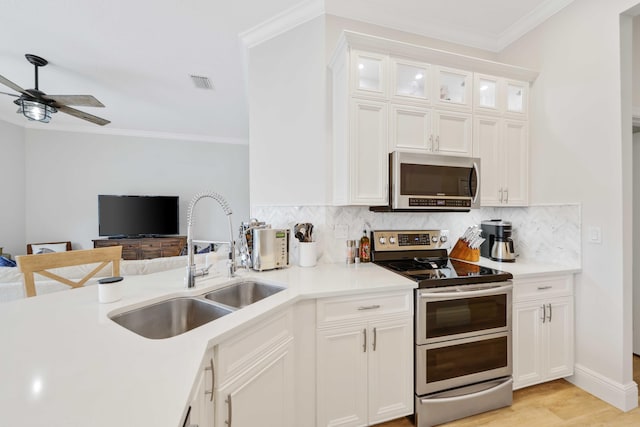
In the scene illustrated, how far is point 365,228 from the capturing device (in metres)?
2.32

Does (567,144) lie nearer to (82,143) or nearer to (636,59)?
(636,59)

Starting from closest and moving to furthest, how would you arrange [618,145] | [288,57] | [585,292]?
[618,145], [585,292], [288,57]

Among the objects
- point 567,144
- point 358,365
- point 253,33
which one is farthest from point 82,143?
point 567,144

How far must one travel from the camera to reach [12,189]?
15.0 feet

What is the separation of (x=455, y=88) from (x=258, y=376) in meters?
2.39

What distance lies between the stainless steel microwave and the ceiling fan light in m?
3.52

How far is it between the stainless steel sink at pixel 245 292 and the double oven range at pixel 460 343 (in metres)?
0.90

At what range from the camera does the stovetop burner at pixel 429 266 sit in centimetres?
171

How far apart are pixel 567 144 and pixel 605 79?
0.46 meters

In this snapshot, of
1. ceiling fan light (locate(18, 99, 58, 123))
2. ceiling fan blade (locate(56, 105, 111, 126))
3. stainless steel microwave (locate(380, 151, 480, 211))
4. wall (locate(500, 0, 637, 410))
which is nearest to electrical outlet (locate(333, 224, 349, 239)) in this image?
stainless steel microwave (locate(380, 151, 480, 211))

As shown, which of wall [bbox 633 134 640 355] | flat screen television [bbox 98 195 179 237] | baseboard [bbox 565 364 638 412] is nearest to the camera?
baseboard [bbox 565 364 638 412]

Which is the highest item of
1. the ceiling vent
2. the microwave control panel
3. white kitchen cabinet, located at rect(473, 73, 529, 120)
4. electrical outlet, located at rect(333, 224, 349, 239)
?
the ceiling vent

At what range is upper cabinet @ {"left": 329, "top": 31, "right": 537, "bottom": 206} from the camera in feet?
6.33

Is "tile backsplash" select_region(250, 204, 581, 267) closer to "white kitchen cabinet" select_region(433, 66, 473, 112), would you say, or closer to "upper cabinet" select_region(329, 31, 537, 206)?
"upper cabinet" select_region(329, 31, 537, 206)
